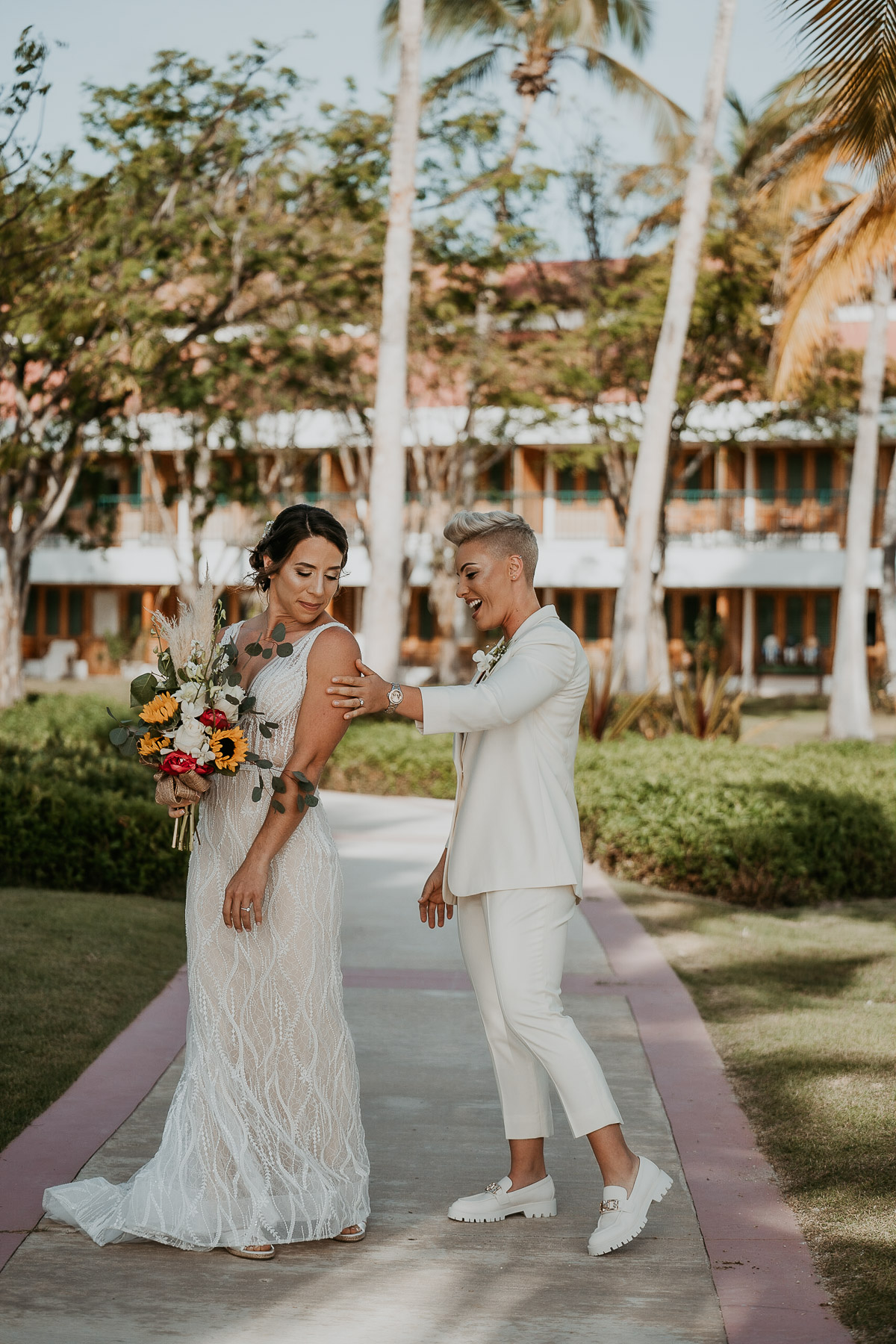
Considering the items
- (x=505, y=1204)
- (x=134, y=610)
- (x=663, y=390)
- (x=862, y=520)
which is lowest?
(x=505, y=1204)

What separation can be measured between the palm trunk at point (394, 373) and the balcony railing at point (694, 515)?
16850 mm

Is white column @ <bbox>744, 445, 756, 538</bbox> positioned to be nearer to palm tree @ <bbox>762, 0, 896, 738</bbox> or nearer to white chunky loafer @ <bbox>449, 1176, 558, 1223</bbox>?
palm tree @ <bbox>762, 0, 896, 738</bbox>

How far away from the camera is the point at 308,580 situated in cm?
407

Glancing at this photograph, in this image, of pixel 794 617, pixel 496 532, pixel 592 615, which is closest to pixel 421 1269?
pixel 496 532

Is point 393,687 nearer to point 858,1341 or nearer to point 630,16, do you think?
point 858,1341

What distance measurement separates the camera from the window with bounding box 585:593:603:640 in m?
38.2

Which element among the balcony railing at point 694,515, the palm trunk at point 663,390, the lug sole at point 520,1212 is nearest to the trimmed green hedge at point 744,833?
the lug sole at point 520,1212

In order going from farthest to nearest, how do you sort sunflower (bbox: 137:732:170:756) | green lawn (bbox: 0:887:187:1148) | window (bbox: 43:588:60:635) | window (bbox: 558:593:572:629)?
window (bbox: 43:588:60:635), window (bbox: 558:593:572:629), green lawn (bbox: 0:887:187:1148), sunflower (bbox: 137:732:170:756)

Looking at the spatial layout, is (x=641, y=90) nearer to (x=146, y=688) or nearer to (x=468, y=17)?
(x=468, y=17)

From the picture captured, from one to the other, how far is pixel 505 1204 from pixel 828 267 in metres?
12.7

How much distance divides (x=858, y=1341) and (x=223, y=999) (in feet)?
5.92

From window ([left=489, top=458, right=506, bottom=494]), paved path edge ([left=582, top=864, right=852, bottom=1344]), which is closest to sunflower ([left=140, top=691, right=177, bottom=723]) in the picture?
paved path edge ([left=582, top=864, right=852, bottom=1344])

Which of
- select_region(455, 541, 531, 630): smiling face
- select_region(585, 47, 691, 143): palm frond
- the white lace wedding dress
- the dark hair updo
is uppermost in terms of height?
select_region(585, 47, 691, 143): palm frond

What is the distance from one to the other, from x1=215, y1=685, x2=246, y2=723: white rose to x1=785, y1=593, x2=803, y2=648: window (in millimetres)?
34489
